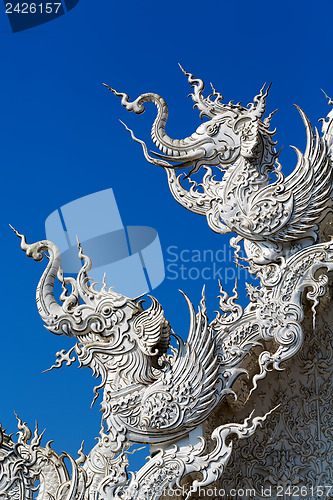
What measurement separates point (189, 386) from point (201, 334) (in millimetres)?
363

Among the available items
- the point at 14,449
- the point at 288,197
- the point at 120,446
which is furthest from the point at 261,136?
the point at 14,449

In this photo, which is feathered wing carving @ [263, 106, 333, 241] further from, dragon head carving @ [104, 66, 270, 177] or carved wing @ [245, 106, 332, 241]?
Answer: dragon head carving @ [104, 66, 270, 177]

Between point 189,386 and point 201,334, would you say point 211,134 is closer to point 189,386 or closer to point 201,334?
point 201,334

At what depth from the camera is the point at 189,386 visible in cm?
568

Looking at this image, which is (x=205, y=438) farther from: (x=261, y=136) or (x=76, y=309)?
(x=261, y=136)

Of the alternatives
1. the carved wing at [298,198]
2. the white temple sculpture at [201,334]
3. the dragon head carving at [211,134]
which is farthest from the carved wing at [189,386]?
the dragon head carving at [211,134]

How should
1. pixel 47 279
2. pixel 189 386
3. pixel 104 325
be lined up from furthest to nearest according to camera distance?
pixel 47 279
pixel 104 325
pixel 189 386

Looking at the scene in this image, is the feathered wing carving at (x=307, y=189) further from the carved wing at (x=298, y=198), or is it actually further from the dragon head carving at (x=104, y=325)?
the dragon head carving at (x=104, y=325)

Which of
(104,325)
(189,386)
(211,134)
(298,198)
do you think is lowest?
(189,386)

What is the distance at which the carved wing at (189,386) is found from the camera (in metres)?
5.64

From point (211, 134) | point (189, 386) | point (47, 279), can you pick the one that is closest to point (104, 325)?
point (47, 279)

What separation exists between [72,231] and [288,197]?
1.84 meters

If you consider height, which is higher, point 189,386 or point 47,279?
point 47,279

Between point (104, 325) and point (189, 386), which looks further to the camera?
point (104, 325)
